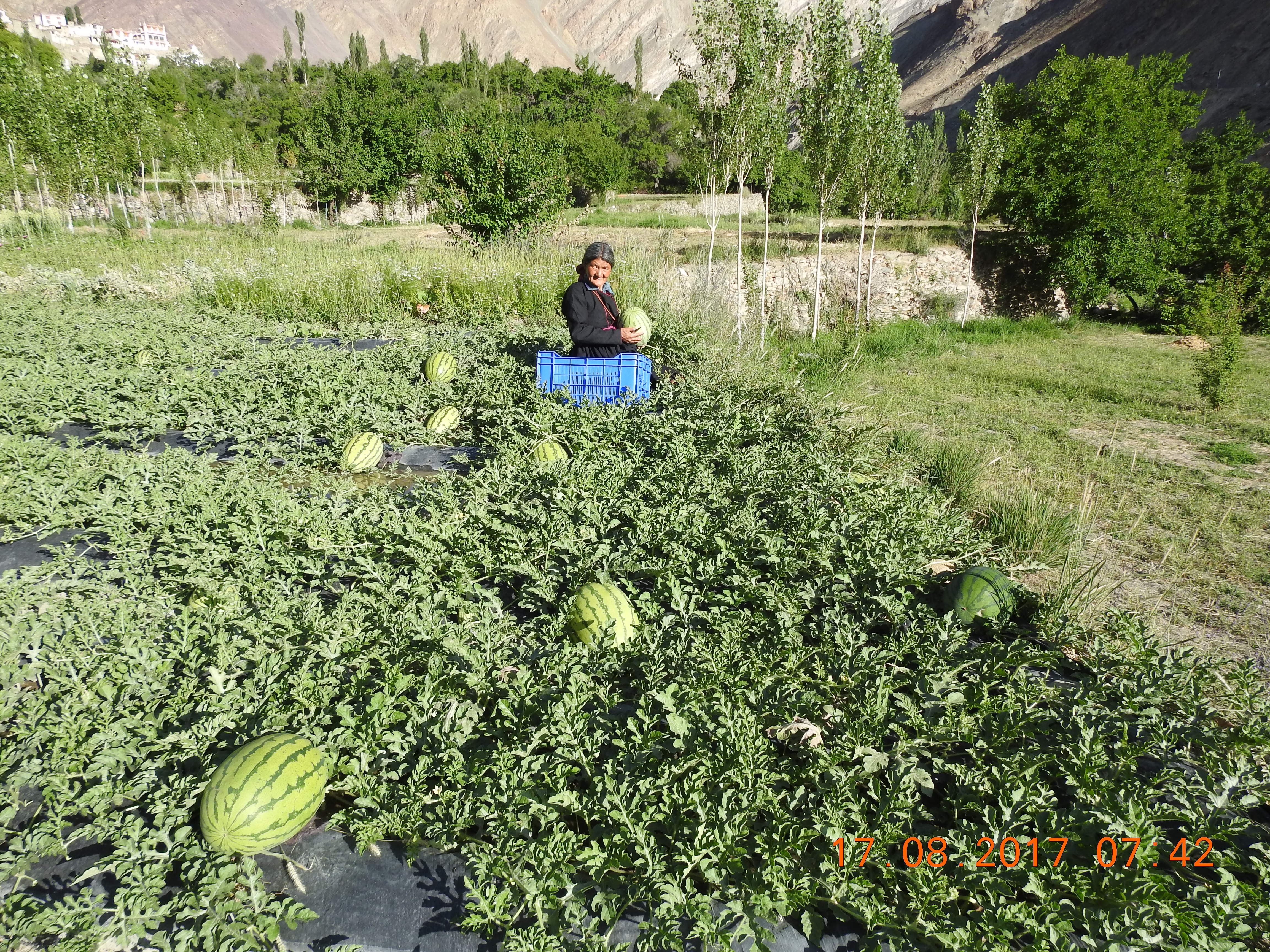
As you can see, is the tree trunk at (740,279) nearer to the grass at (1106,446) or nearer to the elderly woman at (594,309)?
the grass at (1106,446)

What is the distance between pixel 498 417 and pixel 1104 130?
2213cm

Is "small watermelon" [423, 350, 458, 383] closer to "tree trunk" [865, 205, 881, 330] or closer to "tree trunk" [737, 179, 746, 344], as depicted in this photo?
"tree trunk" [737, 179, 746, 344]

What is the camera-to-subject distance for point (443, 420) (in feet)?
17.3

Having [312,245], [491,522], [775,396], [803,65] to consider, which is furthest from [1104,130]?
[491,522]

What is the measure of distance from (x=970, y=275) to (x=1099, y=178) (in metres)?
4.02

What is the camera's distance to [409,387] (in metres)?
5.80

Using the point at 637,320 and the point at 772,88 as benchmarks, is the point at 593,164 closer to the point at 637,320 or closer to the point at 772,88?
the point at 772,88

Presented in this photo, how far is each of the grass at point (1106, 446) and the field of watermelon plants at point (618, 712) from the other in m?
1.33

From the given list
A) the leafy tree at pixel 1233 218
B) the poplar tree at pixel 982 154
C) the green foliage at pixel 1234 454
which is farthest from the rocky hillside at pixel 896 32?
the green foliage at pixel 1234 454

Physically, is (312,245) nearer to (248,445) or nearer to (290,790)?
(248,445)

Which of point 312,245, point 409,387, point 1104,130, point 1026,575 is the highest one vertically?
point 1104,130

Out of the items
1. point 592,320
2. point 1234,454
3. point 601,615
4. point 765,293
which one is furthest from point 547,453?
point 765,293

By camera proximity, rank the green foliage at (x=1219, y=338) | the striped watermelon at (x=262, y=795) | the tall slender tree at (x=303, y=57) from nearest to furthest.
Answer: the striped watermelon at (x=262, y=795) → the green foliage at (x=1219, y=338) → the tall slender tree at (x=303, y=57)

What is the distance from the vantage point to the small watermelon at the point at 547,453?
4.41m
